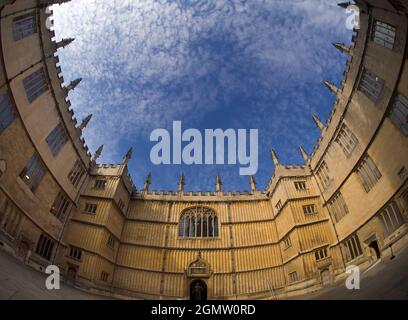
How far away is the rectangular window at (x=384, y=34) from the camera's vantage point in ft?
53.3

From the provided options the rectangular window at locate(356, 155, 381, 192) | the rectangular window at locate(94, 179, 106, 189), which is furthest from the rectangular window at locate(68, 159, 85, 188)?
the rectangular window at locate(356, 155, 381, 192)

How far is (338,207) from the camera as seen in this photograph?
2334 centimetres

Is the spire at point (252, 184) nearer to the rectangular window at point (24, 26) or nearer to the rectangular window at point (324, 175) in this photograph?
the rectangular window at point (324, 175)

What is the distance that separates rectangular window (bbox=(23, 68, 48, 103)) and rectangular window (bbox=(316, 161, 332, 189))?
28.1 m

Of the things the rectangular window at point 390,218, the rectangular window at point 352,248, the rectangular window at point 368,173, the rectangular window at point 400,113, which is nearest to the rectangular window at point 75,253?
the rectangular window at point 352,248

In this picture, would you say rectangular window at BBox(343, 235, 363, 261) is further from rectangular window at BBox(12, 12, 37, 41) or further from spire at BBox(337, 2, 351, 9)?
rectangular window at BBox(12, 12, 37, 41)

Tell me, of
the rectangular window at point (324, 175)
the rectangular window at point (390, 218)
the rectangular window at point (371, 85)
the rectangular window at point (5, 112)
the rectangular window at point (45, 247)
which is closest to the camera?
the rectangular window at point (390, 218)

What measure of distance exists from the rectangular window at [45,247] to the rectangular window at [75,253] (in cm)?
179

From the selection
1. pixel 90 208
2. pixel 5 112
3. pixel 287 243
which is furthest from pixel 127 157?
pixel 287 243

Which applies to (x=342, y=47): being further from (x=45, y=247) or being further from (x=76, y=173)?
(x=45, y=247)

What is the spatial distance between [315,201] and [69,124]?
26886mm

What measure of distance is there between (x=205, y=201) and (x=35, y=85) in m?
21.6

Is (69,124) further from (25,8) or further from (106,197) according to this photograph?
(25,8)
